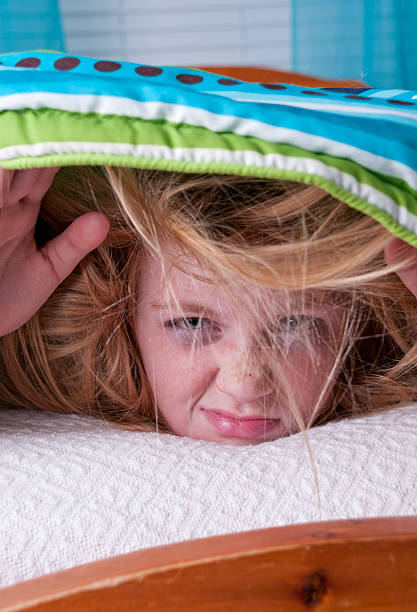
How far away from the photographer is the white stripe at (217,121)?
619 millimetres

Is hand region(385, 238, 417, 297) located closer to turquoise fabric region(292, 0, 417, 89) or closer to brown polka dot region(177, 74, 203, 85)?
brown polka dot region(177, 74, 203, 85)

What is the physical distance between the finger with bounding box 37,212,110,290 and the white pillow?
0.23 metres

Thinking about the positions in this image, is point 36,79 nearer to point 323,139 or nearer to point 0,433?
point 323,139

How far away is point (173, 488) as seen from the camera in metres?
0.67

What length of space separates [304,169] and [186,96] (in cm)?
13

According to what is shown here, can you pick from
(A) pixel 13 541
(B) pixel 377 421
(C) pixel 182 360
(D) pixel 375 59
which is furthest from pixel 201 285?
(D) pixel 375 59

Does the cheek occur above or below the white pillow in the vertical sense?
below

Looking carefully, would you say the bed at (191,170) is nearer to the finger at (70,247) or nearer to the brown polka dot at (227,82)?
the brown polka dot at (227,82)

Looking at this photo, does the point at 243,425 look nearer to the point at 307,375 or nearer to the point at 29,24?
the point at 307,375

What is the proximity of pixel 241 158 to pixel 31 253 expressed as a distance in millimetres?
396

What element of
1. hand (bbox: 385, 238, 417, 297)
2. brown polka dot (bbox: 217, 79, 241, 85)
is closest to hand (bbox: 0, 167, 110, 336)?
brown polka dot (bbox: 217, 79, 241, 85)

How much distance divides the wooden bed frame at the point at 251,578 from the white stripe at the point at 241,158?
1.06 ft

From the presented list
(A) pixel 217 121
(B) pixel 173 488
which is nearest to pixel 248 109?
(A) pixel 217 121

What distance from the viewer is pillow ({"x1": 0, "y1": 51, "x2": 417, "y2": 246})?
24.4 inches
